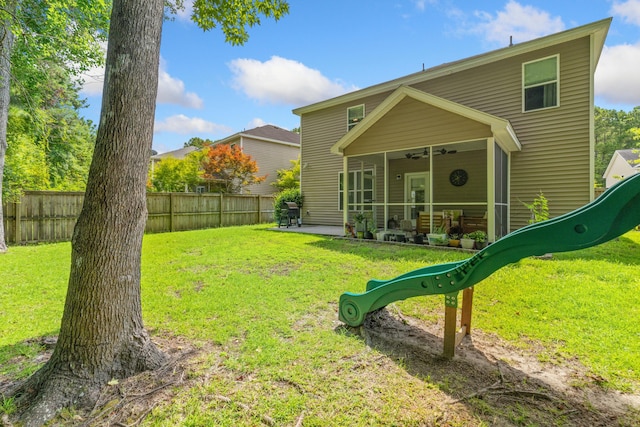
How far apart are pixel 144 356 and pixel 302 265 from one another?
3728 mm

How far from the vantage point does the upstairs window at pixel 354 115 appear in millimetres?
12805

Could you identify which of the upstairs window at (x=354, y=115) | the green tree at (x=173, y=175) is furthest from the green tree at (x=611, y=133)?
the green tree at (x=173, y=175)

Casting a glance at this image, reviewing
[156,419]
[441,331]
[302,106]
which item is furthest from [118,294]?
[302,106]

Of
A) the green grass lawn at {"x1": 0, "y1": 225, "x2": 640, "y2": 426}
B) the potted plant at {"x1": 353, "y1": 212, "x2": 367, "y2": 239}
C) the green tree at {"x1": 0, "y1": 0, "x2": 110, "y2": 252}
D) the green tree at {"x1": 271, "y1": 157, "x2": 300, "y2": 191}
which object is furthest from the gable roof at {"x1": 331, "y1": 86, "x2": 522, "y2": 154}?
the green tree at {"x1": 271, "y1": 157, "x2": 300, "y2": 191}

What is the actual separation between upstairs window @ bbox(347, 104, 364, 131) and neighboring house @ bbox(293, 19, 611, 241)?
222 cm

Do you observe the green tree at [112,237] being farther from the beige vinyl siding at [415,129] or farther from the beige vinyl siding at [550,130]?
the beige vinyl siding at [550,130]

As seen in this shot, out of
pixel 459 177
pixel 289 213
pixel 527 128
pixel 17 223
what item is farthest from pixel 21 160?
pixel 527 128

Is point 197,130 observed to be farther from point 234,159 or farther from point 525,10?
point 525,10

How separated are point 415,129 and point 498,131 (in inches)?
80.8

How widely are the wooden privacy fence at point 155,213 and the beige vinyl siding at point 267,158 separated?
5423 millimetres

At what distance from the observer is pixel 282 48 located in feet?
31.1

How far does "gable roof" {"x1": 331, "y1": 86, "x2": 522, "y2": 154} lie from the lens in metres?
6.92

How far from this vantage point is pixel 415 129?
821 cm

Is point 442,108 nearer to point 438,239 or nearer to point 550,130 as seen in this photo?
point 438,239
